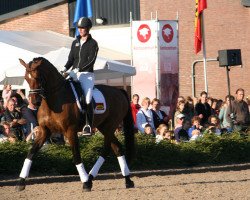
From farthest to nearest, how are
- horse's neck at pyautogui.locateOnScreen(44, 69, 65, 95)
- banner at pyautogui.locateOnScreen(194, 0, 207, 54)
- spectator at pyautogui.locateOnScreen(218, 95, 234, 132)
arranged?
1. banner at pyautogui.locateOnScreen(194, 0, 207, 54)
2. spectator at pyautogui.locateOnScreen(218, 95, 234, 132)
3. horse's neck at pyautogui.locateOnScreen(44, 69, 65, 95)

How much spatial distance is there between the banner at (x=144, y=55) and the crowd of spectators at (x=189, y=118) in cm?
146

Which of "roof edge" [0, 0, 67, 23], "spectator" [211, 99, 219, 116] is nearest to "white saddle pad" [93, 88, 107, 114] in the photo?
"spectator" [211, 99, 219, 116]

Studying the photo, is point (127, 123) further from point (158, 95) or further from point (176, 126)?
point (158, 95)

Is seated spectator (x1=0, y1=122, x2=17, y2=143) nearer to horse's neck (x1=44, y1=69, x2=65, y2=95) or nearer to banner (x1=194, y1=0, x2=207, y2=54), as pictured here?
horse's neck (x1=44, y1=69, x2=65, y2=95)

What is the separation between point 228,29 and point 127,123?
2070 centimetres

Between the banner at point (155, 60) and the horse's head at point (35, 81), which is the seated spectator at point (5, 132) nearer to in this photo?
the horse's head at point (35, 81)

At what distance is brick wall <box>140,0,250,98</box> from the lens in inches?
1462

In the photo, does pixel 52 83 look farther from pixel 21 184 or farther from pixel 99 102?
pixel 21 184

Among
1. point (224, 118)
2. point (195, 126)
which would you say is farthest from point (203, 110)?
point (195, 126)

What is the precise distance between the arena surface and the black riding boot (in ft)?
3.17

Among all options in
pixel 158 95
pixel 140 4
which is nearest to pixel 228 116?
pixel 158 95

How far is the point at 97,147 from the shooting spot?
18906 mm

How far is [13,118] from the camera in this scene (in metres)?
21.0

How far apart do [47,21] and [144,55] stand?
12.4 metres
